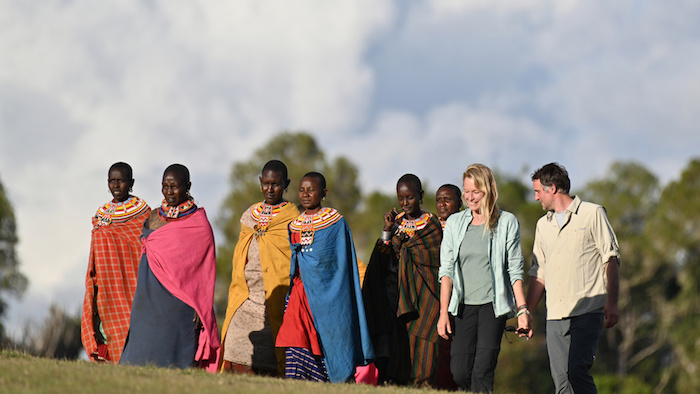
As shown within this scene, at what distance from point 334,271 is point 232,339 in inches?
60.3

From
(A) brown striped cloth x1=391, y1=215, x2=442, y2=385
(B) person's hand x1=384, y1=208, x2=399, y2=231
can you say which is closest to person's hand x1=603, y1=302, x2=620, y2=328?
(A) brown striped cloth x1=391, y1=215, x2=442, y2=385

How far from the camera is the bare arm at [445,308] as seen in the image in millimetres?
8445

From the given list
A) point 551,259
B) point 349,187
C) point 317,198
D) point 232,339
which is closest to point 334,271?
point 317,198

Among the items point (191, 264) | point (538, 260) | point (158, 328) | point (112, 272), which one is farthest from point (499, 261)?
point (112, 272)

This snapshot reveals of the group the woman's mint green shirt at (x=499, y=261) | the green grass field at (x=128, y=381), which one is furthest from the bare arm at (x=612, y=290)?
the green grass field at (x=128, y=381)

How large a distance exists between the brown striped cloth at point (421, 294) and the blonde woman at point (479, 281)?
63.9 inches

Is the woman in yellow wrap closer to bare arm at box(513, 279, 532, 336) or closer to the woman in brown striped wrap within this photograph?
the woman in brown striped wrap

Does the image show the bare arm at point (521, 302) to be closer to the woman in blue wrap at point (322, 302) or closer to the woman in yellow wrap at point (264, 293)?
the woman in blue wrap at point (322, 302)

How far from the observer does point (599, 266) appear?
854cm

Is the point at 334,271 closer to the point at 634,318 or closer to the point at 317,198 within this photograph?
the point at 317,198

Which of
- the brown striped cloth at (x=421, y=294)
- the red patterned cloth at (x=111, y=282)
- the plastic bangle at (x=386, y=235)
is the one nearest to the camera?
the plastic bangle at (x=386, y=235)

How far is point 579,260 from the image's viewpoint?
8.52 metres

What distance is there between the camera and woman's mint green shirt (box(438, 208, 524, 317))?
27.7 feet

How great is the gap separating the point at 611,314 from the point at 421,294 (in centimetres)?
268
